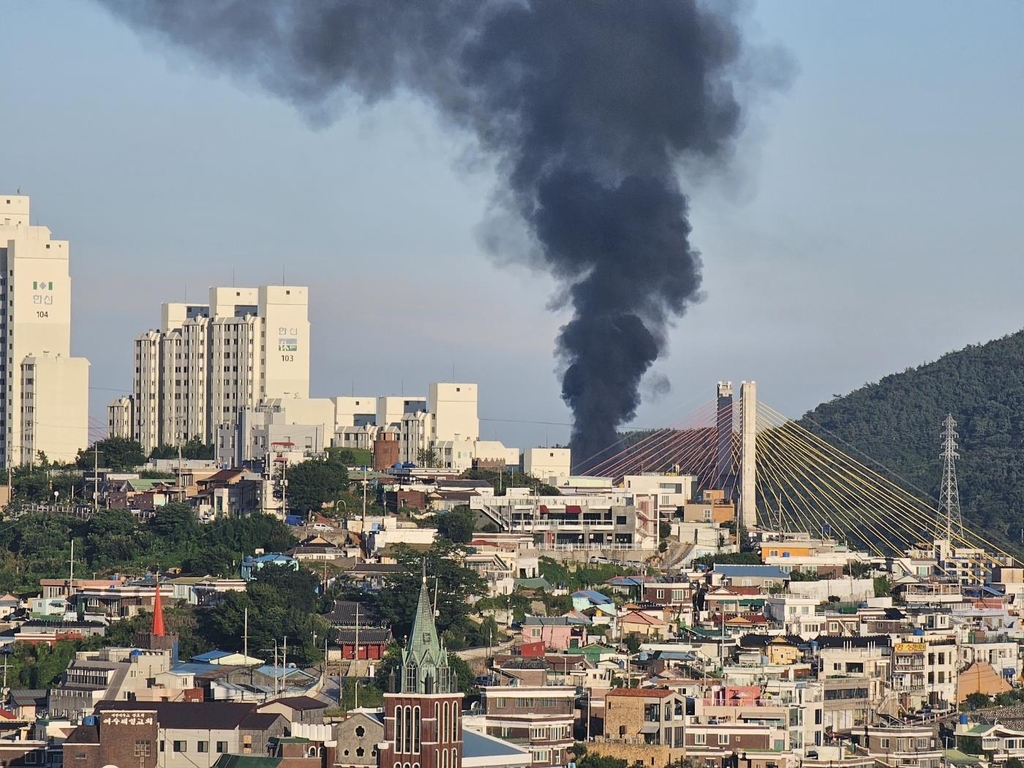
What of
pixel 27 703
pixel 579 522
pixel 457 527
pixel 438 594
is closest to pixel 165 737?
pixel 27 703

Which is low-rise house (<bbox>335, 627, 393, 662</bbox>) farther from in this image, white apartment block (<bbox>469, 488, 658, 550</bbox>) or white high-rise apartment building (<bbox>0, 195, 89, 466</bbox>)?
white high-rise apartment building (<bbox>0, 195, 89, 466</bbox>)

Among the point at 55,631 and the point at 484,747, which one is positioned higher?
the point at 55,631

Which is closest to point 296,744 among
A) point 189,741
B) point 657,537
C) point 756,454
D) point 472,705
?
point 189,741

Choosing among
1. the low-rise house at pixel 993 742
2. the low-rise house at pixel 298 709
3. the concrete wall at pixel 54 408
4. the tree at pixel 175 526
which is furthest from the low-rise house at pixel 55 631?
the concrete wall at pixel 54 408

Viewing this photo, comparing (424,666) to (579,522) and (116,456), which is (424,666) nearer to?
(579,522)

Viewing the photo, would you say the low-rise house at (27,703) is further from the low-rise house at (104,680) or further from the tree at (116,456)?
the tree at (116,456)

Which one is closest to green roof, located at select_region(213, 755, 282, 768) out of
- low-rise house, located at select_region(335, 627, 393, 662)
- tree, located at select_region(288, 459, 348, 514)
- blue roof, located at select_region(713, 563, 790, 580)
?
low-rise house, located at select_region(335, 627, 393, 662)
